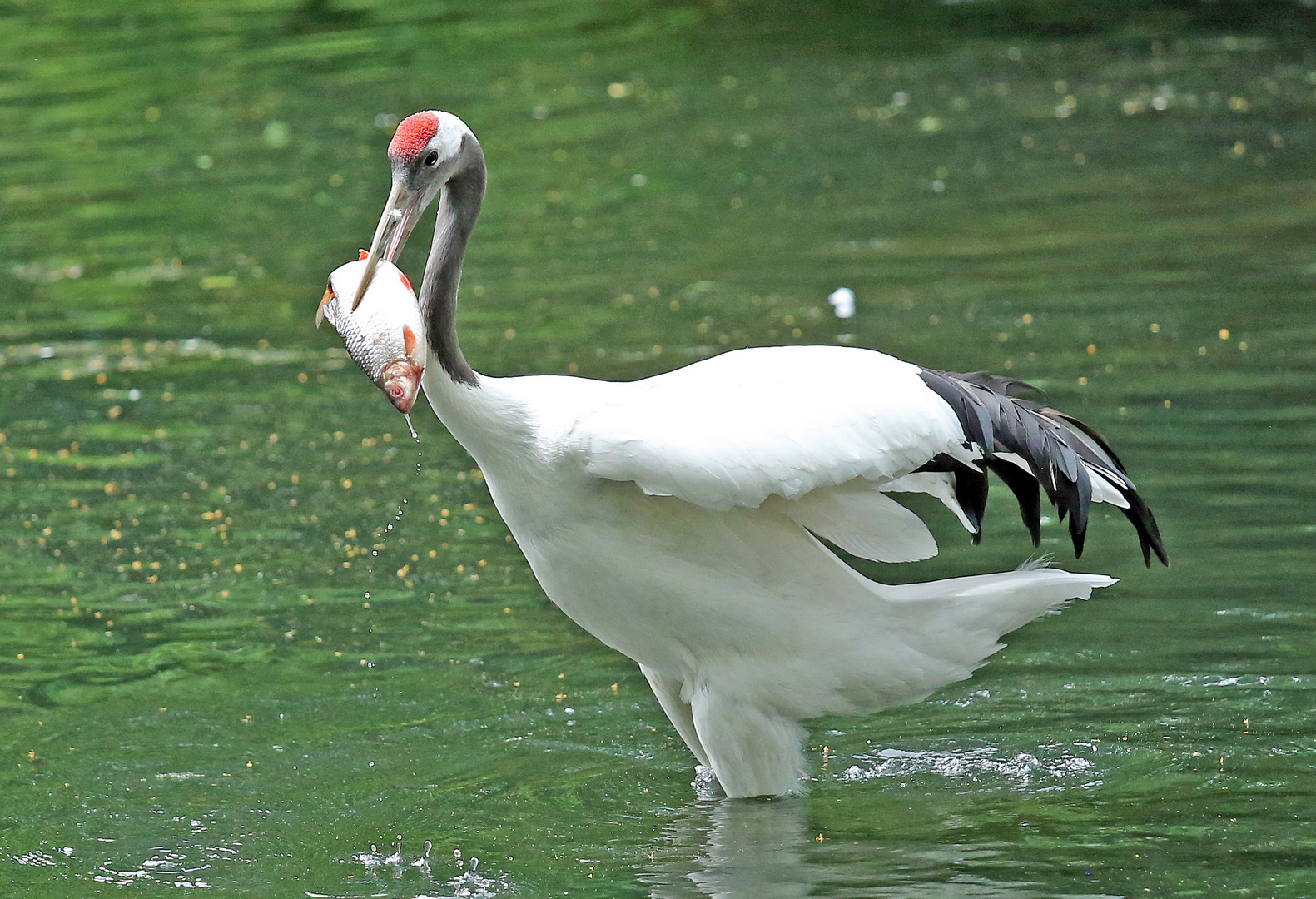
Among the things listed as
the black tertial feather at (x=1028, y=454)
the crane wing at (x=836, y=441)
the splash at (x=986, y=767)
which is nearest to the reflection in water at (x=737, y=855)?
the splash at (x=986, y=767)

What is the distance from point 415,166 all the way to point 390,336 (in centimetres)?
63

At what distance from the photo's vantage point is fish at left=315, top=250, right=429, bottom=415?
4.73 metres

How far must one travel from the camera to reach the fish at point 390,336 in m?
4.73

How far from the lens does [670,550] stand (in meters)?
5.24

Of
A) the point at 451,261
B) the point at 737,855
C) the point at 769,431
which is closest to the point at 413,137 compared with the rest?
the point at 451,261

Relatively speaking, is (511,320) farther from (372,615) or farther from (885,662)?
(885,662)

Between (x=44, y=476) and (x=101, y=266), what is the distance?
13.3 feet

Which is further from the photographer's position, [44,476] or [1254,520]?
[44,476]

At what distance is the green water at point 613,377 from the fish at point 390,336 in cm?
134

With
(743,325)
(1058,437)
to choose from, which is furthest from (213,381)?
(1058,437)

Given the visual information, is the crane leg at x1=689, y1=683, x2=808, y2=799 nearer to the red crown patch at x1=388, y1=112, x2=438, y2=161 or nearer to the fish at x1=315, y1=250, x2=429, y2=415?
the fish at x1=315, y1=250, x2=429, y2=415

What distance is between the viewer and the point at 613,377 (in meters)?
9.32

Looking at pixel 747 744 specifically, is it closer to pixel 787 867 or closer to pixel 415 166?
pixel 787 867

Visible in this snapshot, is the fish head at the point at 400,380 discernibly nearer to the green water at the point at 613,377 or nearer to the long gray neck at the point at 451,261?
the long gray neck at the point at 451,261
